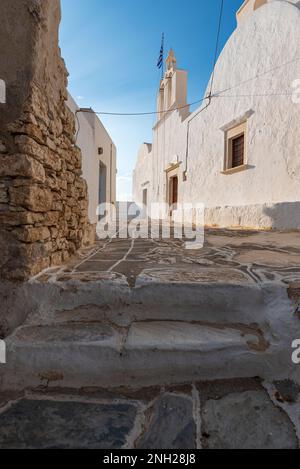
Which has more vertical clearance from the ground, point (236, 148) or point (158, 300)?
point (236, 148)

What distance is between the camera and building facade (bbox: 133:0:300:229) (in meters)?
5.12

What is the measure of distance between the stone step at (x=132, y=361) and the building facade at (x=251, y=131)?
422cm

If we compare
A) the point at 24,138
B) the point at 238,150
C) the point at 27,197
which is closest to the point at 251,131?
the point at 238,150

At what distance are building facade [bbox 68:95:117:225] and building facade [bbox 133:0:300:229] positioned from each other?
10.3ft

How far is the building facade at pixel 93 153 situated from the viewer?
14.2ft

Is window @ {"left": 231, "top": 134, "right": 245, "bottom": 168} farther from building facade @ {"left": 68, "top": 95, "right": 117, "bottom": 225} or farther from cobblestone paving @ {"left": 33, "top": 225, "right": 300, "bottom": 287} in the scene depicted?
cobblestone paving @ {"left": 33, "top": 225, "right": 300, "bottom": 287}

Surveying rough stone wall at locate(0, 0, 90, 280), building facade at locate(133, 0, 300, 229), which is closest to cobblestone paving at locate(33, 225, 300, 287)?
rough stone wall at locate(0, 0, 90, 280)

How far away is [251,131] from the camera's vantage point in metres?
6.16

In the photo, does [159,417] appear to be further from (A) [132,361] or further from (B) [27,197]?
(B) [27,197]

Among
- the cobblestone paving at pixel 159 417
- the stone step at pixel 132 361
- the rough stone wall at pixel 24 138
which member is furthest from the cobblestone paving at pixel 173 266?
the cobblestone paving at pixel 159 417

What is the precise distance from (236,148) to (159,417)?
7.16 meters

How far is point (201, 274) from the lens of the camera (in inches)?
72.9
